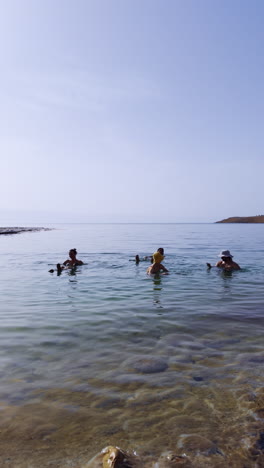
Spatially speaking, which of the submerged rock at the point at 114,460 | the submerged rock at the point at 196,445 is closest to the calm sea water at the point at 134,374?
the submerged rock at the point at 196,445

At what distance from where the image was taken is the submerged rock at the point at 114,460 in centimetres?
323

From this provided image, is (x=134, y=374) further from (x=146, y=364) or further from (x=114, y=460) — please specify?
(x=114, y=460)

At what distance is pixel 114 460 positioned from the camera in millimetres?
3234

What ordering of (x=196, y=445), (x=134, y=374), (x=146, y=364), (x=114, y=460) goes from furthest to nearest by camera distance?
(x=146, y=364) < (x=134, y=374) < (x=196, y=445) < (x=114, y=460)

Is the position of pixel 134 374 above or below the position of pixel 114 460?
below

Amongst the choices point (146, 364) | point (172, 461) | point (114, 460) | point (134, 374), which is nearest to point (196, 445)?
point (172, 461)

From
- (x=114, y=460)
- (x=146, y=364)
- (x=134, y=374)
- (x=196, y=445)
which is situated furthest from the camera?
(x=146, y=364)

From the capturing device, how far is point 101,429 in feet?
13.0

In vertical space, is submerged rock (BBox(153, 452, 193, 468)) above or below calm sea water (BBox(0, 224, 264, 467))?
above

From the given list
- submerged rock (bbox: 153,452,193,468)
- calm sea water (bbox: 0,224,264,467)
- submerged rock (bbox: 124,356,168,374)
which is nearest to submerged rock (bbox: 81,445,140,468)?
calm sea water (bbox: 0,224,264,467)

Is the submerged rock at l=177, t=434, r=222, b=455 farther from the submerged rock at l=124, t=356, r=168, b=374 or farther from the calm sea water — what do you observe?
the submerged rock at l=124, t=356, r=168, b=374

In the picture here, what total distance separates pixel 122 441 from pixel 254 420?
1.75 meters


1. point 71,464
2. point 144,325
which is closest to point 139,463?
point 71,464

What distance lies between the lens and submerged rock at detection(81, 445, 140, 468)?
127 inches
